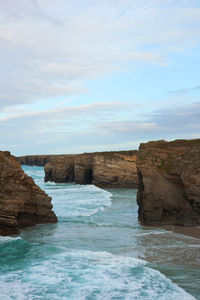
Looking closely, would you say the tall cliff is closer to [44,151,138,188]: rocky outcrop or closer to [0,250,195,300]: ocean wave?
[44,151,138,188]: rocky outcrop

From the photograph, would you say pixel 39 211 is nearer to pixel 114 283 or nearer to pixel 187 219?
pixel 187 219

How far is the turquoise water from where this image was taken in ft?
29.4

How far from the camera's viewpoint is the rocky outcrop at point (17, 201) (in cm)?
1638

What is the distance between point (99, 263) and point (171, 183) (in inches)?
343

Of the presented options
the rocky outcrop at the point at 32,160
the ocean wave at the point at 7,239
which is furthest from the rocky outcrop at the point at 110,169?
the rocky outcrop at the point at 32,160

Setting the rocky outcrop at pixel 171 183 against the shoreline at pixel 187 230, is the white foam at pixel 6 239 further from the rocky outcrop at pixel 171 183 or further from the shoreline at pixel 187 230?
the shoreline at pixel 187 230

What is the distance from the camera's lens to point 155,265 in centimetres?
1113

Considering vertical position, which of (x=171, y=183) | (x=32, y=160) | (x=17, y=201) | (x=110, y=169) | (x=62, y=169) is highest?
(x=32, y=160)

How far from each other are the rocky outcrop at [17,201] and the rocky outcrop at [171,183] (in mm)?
5486

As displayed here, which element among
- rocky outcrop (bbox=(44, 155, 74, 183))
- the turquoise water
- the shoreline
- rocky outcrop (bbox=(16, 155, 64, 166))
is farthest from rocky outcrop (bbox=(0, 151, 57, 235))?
rocky outcrop (bbox=(16, 155, 64, 166))

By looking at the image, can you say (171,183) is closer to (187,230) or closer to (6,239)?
(187,230)

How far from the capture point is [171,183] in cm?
1892

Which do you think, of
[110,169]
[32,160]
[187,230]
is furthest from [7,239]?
[32,160]

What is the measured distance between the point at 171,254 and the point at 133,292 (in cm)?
403
